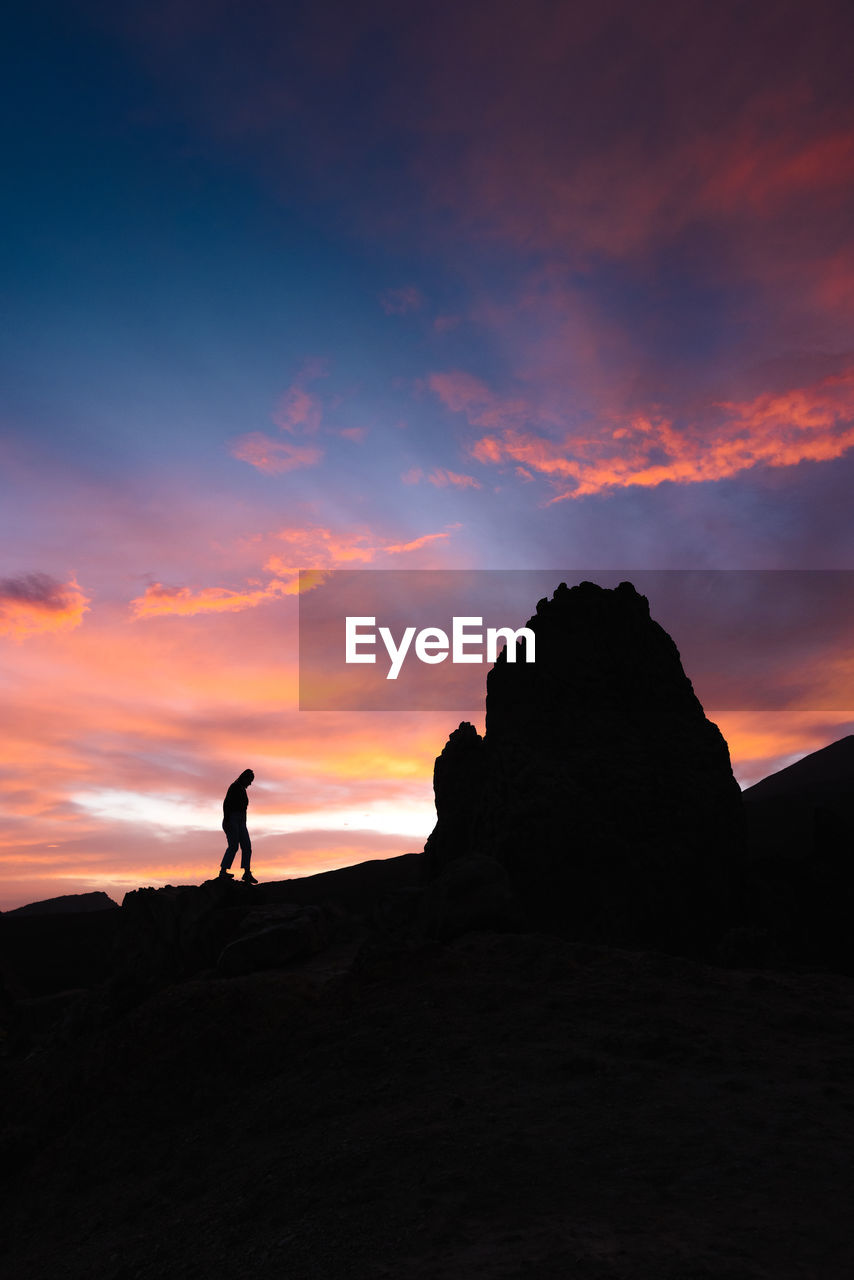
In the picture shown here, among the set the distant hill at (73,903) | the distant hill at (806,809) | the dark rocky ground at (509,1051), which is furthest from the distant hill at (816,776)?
the distant hill at (73,903)

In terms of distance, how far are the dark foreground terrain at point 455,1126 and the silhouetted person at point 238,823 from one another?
456 centimetres

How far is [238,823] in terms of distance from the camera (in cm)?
1761

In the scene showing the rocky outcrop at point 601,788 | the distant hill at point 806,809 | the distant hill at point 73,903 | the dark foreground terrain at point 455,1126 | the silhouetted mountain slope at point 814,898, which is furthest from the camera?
the distant hill at point 73,903

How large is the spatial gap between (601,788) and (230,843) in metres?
8.21

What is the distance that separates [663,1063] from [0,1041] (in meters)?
20.5

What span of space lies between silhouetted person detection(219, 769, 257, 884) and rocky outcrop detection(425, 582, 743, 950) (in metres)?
5.14

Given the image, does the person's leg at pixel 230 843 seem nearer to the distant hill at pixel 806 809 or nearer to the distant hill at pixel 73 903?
the distant hill at pixel 806 809

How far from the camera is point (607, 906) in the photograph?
15.8 m

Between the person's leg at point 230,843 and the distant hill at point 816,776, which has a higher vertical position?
the distant hill at point 816,776

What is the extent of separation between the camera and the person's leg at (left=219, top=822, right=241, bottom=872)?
57.9ft

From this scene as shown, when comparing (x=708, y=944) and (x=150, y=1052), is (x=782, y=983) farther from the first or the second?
(x=150, y=1052)

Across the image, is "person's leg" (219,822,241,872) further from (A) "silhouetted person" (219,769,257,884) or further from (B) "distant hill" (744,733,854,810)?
(B) "distant hill" (744,733,854,810)

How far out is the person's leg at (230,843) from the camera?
57.9 ft

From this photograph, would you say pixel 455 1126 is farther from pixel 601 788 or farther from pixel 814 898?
pixel 814 898
